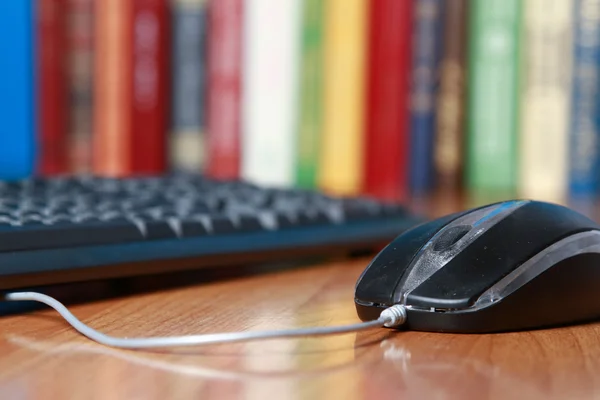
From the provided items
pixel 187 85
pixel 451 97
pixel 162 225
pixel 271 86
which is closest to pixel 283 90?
pixel 271 86

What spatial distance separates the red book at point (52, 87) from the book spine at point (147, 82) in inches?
3.8

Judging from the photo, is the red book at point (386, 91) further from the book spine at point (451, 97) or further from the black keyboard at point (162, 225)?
the black keyboard at point (162, 225)

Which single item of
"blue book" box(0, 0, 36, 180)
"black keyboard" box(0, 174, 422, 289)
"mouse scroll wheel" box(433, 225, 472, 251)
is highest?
"blue book" box(0, 0, 36, 180)

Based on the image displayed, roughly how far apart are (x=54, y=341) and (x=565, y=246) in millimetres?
253

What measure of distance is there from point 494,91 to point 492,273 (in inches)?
32.3

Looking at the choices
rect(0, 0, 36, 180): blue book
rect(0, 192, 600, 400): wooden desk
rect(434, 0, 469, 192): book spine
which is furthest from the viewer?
rect(434, 0, 469, 192): book spine

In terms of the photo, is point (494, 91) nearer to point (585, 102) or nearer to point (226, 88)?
point (585, 102)

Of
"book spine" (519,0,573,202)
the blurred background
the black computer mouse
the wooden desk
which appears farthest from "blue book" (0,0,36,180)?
"book spine" (519,0,573,202)

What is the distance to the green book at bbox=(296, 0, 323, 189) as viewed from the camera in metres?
1.07

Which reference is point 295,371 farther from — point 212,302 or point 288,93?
point 288,93

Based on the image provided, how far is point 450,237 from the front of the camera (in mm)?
409

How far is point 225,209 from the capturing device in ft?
1.93

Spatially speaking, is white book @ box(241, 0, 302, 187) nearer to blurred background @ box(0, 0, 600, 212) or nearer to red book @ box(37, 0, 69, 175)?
blurred background @ box(0, 0, 600, 212)

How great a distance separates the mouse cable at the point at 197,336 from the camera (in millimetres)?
336
